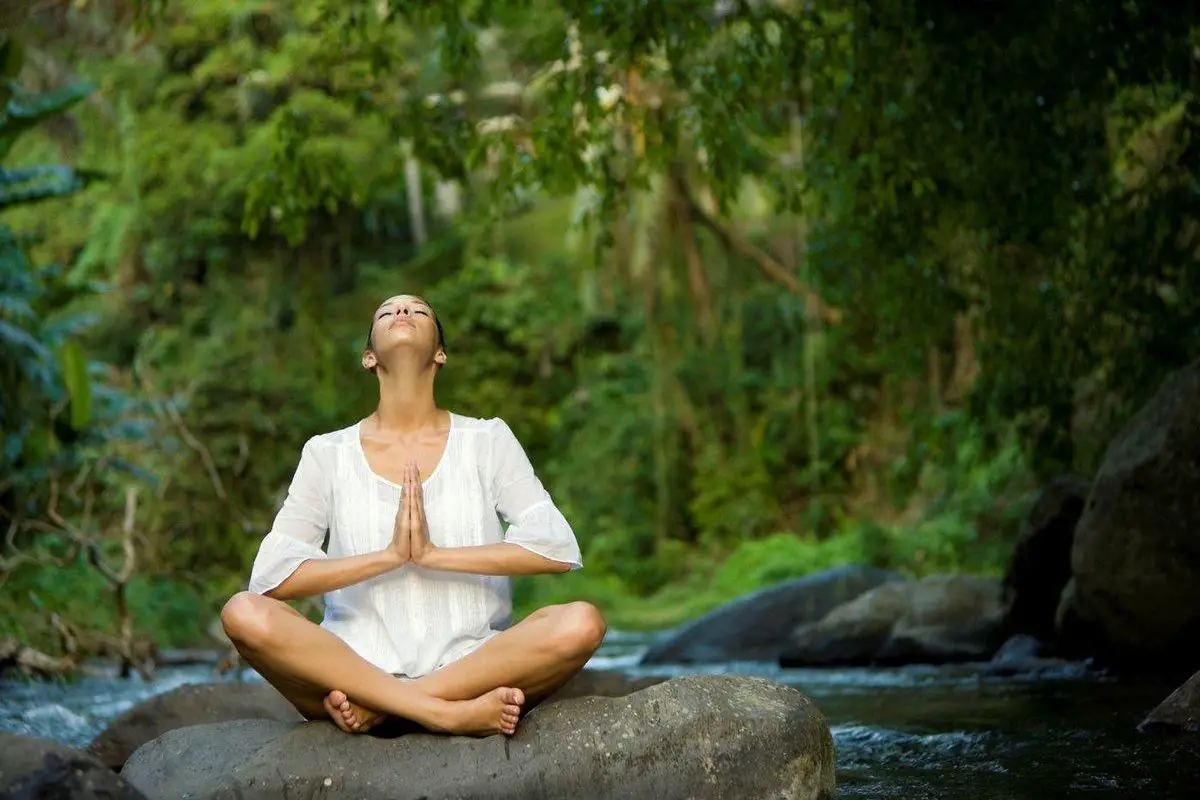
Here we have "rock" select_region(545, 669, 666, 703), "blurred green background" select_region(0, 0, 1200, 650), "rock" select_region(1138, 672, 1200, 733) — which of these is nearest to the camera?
"rock" select_region(1138, 672, 1200, 733)

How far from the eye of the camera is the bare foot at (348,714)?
331cm

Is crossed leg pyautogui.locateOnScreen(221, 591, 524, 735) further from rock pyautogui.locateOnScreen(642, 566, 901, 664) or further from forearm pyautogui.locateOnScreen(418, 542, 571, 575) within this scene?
rock pyautogui.locateOnScreen(642, 566, 901, 664)

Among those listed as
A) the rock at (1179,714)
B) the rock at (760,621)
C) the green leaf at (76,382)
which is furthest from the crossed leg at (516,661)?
the green leaf at (76,382)

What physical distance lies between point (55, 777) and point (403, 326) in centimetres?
124

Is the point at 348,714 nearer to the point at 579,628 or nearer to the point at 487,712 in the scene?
the point at 487,712

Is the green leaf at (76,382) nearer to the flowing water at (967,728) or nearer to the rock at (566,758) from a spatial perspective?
the flowing water at (967,728)

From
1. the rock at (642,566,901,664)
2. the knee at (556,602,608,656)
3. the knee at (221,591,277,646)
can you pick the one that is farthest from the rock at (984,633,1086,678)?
the knee at (221,591,277,646)

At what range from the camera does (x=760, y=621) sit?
9.99 metres

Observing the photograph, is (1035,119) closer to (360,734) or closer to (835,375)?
(360,734)

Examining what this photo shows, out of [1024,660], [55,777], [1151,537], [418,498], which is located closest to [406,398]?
[418,498]

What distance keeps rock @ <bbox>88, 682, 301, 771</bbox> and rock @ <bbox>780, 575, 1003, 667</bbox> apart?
13.5ft

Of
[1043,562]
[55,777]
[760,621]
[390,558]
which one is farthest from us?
[760,621]

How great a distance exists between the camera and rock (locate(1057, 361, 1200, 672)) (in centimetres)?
662

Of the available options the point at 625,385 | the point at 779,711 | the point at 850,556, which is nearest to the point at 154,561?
the point at 850,556
